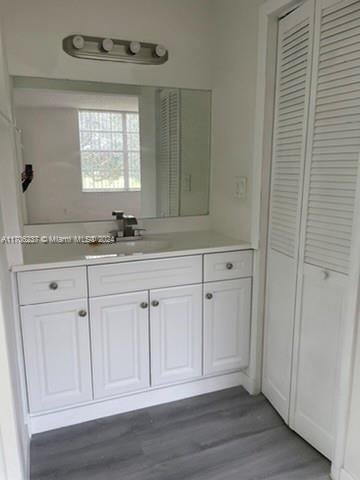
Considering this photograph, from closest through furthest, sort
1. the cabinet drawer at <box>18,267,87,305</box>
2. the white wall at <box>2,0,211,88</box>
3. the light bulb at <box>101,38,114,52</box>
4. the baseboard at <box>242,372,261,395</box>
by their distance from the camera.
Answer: the cabinet drawer at <box>18,267,87,305</box> → the white wall at <box>2,0,211,88</box> → the light bulb at <box>101,38,114,52</box> → the baseboard at <box>242,372,261,395</box>

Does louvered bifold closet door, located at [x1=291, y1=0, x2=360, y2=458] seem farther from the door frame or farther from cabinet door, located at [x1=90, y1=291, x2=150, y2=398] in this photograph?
cabinet door, located at [x1=90, y1=291, x2=150, y2=398]

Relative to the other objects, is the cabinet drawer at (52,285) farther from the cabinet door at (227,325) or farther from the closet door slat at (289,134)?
the closet door slat at (289,134)

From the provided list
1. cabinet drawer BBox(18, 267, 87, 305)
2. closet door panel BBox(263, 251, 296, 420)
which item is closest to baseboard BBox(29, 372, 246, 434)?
closet door panel BBox(263, 251, 296, 420)

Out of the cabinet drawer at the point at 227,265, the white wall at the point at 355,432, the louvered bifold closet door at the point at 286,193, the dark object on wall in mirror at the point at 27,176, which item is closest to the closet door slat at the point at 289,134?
the louvered bifold closet door at the point at 286,193

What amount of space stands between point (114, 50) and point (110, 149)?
570 millimetres

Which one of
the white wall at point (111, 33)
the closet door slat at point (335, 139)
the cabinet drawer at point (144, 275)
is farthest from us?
the white wall at point (111, 33)

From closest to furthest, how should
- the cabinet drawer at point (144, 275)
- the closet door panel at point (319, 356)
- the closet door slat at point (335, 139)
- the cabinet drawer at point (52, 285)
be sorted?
the closet door slat at point (335, 139)
the closet door panel at point (319, 356)
the cabinet drawer at point (52, 285)
the cabinet drawer at point (144, 275)

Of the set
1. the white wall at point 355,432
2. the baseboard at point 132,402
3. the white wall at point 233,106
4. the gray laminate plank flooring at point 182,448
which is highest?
the white wall at point 233,106

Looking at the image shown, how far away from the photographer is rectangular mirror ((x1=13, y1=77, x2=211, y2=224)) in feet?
6.85

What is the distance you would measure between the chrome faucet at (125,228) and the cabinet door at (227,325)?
0.60 m

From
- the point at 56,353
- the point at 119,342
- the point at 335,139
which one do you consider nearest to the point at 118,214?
the point at 119,342

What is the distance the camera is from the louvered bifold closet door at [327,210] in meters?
1.44

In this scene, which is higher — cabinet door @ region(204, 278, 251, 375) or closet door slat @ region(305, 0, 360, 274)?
closet door slat @ region(305, 0, 360, 274)

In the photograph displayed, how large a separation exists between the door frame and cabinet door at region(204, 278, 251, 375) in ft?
0.19
